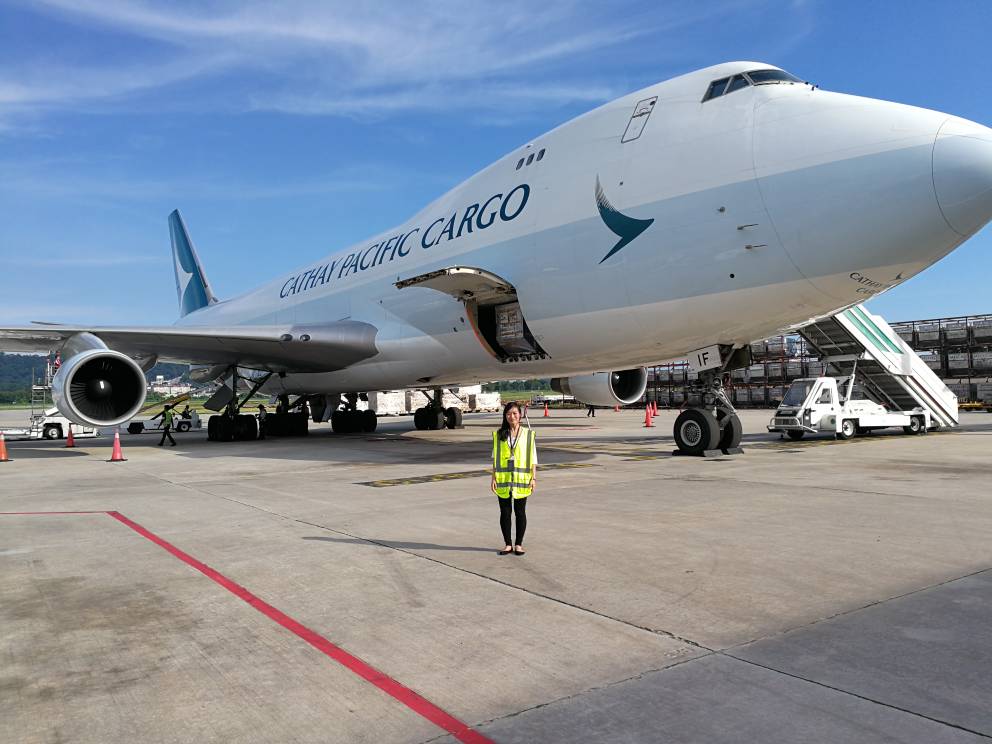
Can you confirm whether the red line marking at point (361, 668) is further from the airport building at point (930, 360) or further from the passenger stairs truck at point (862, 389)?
the airport building at point (930, 360)

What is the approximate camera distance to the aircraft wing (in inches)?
587

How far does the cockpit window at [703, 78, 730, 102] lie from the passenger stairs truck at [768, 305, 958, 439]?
8900 millimetres

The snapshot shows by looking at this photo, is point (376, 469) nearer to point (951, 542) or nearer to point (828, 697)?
point (951, 542)

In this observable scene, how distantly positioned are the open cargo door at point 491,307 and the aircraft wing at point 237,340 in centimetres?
366

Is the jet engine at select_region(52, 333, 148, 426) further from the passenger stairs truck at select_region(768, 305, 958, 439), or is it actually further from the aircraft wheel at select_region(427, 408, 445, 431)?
the passenger stairs truck at select_region(768, 305, 958, 439)

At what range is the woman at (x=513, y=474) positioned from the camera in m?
5.18

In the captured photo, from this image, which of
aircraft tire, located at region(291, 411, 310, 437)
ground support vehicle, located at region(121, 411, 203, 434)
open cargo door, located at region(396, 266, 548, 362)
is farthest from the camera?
ground support vehicle, located at region(121, 411, 203, 434)

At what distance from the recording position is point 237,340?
1554 cm

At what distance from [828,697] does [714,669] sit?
45cm

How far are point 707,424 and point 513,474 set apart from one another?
7211mm

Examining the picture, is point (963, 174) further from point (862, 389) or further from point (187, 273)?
point (187, 273)

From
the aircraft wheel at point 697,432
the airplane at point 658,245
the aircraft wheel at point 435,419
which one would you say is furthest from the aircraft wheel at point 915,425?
the aircraft wheel at point 435,419

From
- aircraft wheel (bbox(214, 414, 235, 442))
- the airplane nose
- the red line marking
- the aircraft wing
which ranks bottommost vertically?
the red line marking

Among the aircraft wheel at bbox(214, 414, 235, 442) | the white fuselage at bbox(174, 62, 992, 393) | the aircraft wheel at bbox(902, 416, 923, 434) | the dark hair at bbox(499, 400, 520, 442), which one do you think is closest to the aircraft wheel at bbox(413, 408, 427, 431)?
the aircraft wheel at bbox(214, 414, 235, 442)
